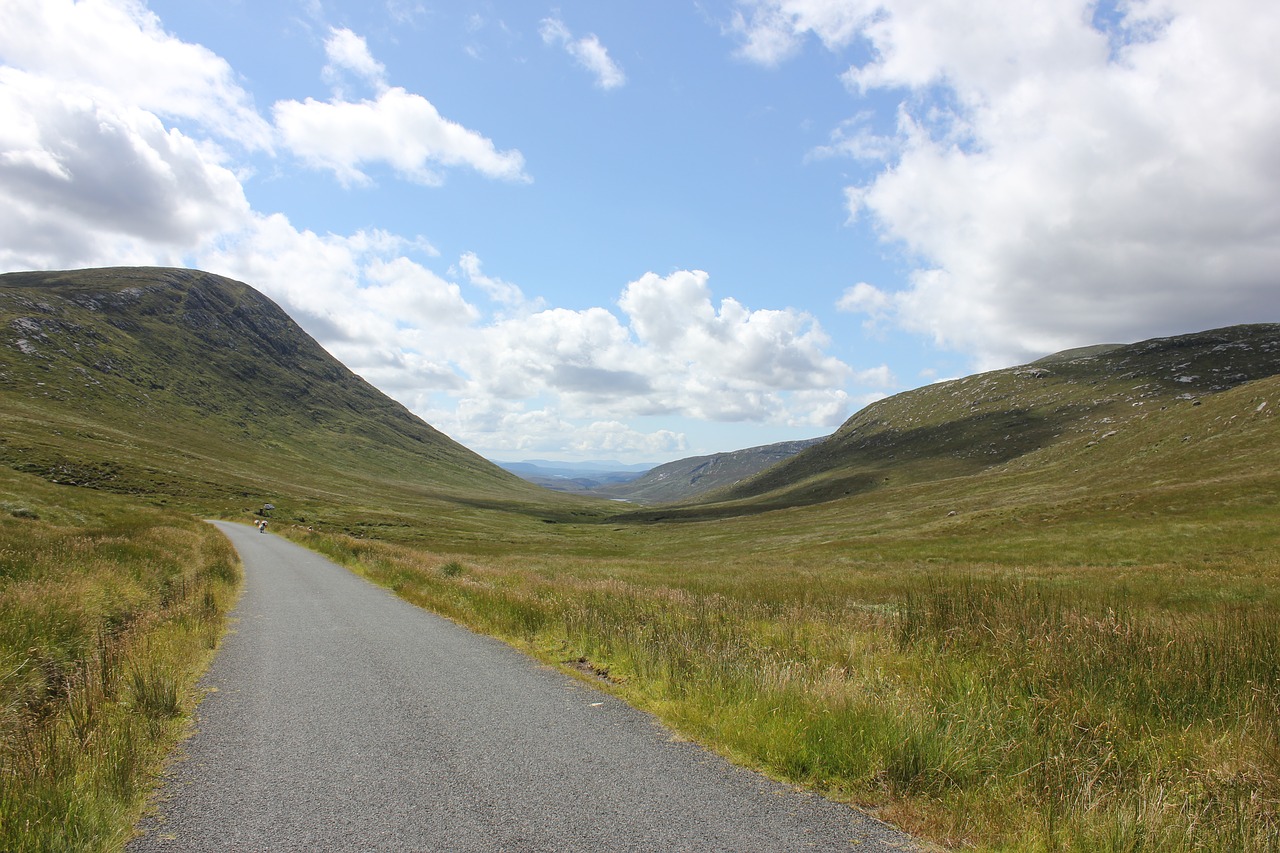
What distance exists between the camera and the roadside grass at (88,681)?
5016mm

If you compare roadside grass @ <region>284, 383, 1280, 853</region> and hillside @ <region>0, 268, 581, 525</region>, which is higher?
hillside @ <region>0, 268, 581, 525</region>

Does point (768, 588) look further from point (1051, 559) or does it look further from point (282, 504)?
point (282, 504)

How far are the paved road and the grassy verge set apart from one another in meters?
0.76

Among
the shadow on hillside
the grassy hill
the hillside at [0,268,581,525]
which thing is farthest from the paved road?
the shadow on hillside

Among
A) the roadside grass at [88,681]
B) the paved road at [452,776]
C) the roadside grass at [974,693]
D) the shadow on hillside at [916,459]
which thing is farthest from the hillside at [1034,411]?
the roadside grass at [88,681]

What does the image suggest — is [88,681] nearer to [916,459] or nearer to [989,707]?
[989,707]

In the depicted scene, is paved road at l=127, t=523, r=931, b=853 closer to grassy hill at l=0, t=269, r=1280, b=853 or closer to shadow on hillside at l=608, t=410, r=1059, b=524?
grassy hill at l=0, t=269, r=1280, b=853

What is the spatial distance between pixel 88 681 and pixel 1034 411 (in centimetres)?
18029

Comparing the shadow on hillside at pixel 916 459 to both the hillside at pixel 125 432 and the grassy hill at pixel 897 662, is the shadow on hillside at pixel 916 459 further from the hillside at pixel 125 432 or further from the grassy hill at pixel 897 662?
the grassy hill at pixel 897 662

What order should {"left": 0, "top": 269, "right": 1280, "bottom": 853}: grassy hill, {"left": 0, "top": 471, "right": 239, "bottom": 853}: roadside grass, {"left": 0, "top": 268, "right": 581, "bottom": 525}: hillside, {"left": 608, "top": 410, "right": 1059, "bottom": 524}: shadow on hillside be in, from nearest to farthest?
{"left": 0, "top": 471, "right": 239, "bottom": 853}: roadside grass < {"left": 0, "top": 269, "right": 1280, "bottom": 853}: grassy hill < {"left": 0, "top": 268, "right": 581, "bottom": 525}: hillside < {"left": 608, "top": 410, "right": 1059, "bottom": 524}: shadow on hillside

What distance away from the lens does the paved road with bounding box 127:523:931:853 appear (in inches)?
204

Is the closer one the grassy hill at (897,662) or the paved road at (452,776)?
the paved road at (452,776)

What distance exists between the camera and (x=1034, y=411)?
151m

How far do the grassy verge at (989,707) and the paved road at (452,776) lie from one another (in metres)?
0.76
